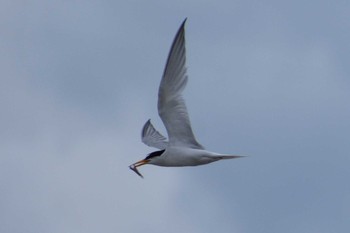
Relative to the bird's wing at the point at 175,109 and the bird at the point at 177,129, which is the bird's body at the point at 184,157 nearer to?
the bird at the point at 177,129

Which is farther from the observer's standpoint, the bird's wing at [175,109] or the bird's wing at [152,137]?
the bird's wing at [152,137]

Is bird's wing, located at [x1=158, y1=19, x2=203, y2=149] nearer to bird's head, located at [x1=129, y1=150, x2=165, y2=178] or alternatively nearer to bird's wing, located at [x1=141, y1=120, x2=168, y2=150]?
bird's head, located at [x1=129, y1=150, x2=165, y2=178]

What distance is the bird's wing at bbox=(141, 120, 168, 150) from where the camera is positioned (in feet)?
84.4

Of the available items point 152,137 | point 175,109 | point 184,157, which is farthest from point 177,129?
point 152,137

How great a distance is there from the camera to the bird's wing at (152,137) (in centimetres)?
2573

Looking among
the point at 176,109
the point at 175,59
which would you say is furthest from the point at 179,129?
the point at 175,59

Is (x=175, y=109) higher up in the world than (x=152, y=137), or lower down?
higher up

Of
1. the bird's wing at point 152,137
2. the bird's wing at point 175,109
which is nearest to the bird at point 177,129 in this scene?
the bird's wing at point 175,109

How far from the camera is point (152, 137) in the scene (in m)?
26.3

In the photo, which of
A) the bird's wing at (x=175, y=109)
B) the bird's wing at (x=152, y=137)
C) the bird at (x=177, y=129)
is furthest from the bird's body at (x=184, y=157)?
the bird's wing at (x=152, y=137)

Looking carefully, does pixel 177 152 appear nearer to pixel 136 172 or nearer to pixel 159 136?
pixel 136 172

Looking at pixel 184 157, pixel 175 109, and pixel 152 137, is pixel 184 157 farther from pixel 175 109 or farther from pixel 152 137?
pixel 152 137

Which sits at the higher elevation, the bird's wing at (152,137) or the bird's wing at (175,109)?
the bird's wing at (175,109)

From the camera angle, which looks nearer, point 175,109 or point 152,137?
point 175,109
